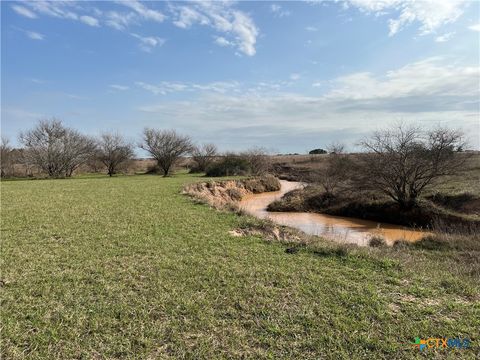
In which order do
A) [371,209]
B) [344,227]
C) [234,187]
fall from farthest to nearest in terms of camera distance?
[234,187] → [371,209] → [344,227]

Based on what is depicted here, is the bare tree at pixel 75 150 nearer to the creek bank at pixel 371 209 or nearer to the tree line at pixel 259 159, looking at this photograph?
the tree line at pixel 259 159

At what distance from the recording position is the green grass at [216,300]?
3.12 meters

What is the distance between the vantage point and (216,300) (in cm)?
407

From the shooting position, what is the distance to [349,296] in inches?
167

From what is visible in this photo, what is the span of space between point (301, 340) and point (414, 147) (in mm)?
17397

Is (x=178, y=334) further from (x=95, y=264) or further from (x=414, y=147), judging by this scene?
(x=414, y=147)

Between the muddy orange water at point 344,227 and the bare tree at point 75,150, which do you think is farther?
the bare tree at point 75,150

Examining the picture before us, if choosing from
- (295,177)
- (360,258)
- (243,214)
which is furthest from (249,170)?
(360,258)

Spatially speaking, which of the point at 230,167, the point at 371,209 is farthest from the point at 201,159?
the point at 371,209

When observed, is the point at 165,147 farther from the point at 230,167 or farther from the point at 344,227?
the point at 344,227

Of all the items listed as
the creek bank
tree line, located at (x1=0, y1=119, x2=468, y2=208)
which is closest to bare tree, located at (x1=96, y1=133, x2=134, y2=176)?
tree line, located at (x1=0, y1=119, x2=468, y2=208)

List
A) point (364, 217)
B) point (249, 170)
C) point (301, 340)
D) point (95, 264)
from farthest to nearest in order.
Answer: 1. point (249, 170)
2. point (364, 217)
3. point (95, 264)
4. point (301, 340)

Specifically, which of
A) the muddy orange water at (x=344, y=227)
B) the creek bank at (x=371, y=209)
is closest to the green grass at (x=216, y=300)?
the muddy orange water at (x=344, y=227)

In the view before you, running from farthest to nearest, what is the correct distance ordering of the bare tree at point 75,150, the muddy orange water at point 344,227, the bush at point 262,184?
the bare tree at point 75,150
the bush at point 262,184
the muddy orange water at point 344,227
